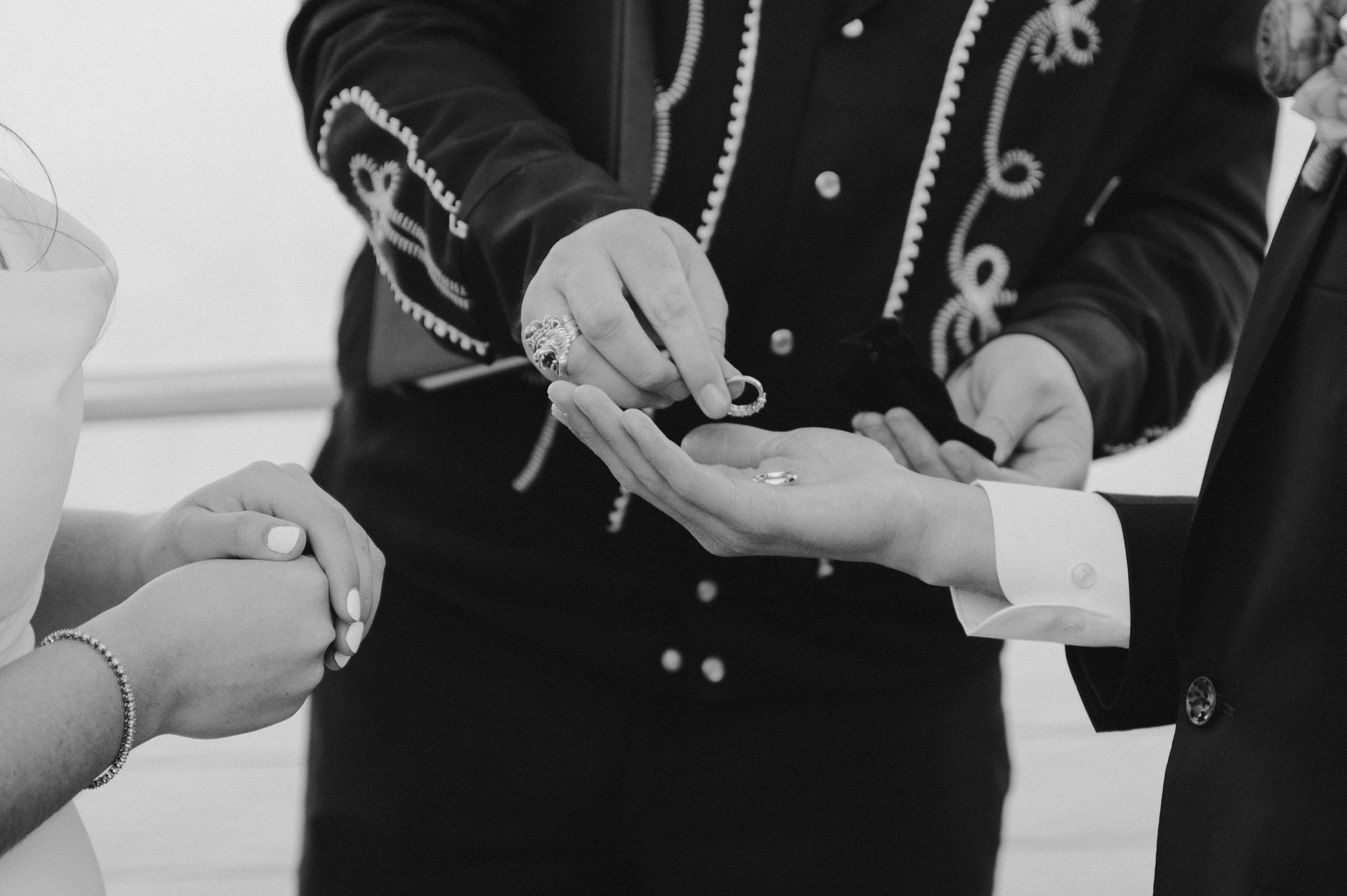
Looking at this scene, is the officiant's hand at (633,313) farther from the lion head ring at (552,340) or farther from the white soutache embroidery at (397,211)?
the white soutache embroidery at (397,211)

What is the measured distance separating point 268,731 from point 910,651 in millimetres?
1824

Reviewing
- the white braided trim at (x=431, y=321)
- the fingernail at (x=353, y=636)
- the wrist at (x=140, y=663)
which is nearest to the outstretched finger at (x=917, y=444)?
the white braided trim at (x=431, y=321)

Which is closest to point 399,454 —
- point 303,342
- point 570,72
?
point 570,72

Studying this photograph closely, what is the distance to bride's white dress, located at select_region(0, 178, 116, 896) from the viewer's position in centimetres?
71

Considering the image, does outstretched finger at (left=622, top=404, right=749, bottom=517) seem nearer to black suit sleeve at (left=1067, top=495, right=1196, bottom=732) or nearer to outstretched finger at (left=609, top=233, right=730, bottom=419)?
outstretched finger at (left=609, top=233, right=730, bottom=419)

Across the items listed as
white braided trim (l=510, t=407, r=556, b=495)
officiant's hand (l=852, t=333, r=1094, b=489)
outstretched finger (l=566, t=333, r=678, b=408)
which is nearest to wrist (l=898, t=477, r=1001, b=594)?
officiant's hand (l=852, t=333, r=1094, b=489)

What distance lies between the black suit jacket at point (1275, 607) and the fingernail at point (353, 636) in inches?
20.5

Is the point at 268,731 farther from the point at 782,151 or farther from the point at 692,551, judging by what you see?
the point at 782,151

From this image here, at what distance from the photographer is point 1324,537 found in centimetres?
77

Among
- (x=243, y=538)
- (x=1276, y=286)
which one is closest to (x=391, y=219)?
(x=243, y=538)

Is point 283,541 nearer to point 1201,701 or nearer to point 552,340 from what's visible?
point 552,340

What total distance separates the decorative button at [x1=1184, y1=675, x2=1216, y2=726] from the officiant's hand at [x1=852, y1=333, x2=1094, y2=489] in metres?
0.26

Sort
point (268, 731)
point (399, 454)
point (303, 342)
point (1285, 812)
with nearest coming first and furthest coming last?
point (1285, 812) → point (399, 454) → point (268, 731) → point (303, 342)

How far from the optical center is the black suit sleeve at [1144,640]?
0.94 metres
